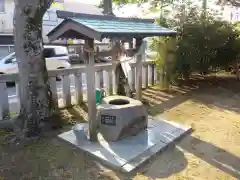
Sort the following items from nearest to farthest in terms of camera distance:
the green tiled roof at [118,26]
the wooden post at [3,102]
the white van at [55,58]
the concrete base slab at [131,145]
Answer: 1. the concrete base slab at [131,145]
2. the green tiled roof at [118,26]
3. the wooden post at [3,102]
4. the white van at [55,58]

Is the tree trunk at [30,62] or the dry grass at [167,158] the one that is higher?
the tree trunk at [30,62]

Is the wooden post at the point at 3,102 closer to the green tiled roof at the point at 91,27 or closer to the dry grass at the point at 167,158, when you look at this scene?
the dry grass at the point at 167,158

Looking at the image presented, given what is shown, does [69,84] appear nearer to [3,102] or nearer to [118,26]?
[3,102]

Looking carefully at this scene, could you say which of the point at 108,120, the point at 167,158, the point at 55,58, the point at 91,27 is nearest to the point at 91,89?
the point at 108,120

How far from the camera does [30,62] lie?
395 centimetres

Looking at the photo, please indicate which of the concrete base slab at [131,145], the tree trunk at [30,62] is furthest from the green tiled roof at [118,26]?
the concrete base slab at [131,145]

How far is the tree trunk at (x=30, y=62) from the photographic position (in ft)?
12.6

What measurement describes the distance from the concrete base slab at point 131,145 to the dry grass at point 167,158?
0.11 metres

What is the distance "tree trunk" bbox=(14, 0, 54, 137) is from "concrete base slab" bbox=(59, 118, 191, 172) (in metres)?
0.63

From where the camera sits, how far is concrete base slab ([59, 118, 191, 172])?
3348 mm

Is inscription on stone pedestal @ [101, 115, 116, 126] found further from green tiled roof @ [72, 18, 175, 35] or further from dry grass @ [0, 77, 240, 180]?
green tiled roof @ [72, 18, 175, 35]

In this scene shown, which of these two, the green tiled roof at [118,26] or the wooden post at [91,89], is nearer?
the green tiled roof at [118,26]

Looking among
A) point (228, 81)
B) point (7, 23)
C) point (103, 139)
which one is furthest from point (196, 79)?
point (7, 23)

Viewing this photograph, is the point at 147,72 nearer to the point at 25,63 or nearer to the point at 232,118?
the point at 232,118
